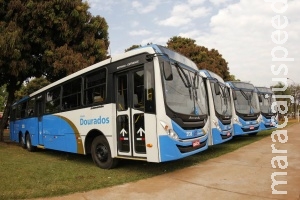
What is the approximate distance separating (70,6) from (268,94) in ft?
39.5

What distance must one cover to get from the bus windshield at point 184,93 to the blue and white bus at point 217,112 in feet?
6.93

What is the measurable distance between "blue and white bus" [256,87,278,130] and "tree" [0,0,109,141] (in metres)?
9.06

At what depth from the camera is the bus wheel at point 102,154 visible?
8.05 metres

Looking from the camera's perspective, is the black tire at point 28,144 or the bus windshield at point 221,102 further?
the black tire at point 28,144

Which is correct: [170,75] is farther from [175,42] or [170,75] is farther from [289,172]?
[175,42]

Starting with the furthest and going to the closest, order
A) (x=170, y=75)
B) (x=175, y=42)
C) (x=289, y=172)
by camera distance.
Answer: (x=175, y=42)
(x=289, y=172)
(x=170, y=75)

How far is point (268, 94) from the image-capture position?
57.1 feet

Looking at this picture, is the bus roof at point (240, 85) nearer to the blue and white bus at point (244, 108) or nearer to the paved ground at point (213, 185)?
the blue and white bus at point (244, 108)

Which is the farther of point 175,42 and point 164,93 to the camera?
point 175,42

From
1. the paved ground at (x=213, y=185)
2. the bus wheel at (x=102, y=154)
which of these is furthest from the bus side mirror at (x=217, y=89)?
the bus wheel at (x=102, y=154)

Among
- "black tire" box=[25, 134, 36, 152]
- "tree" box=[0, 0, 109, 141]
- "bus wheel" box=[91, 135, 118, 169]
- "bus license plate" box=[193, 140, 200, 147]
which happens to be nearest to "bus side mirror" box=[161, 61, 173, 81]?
"bus license plate" box=[193, 140, 200, 147]

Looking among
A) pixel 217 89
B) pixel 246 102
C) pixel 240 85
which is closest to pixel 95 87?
pixel 217 89

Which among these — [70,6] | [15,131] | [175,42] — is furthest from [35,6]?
[175,42]

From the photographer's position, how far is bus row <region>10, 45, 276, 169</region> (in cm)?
674
